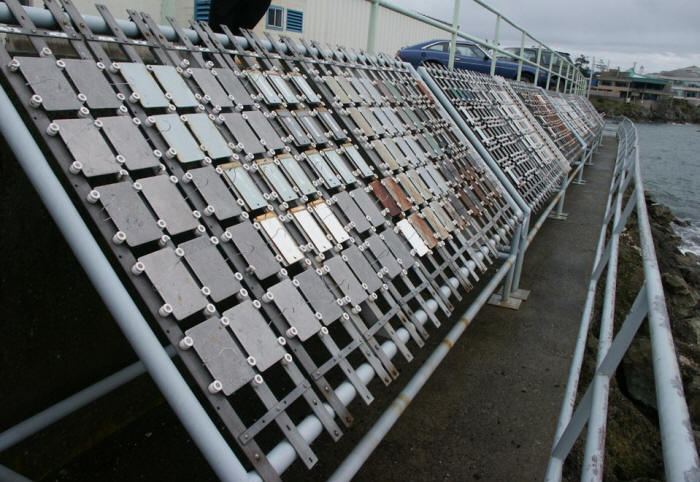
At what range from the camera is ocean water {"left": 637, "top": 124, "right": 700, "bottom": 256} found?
783 inches

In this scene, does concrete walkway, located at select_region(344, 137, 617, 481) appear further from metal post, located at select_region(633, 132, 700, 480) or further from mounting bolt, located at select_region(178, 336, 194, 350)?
metal post, located at select_region(633, 132, 700, 480)

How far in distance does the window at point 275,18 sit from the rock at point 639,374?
8.11 metres

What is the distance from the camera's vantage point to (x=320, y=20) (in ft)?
33.6

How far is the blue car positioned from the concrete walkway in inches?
354

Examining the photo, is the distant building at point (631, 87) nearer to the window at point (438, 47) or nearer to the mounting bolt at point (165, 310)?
the window at point (438, 47)

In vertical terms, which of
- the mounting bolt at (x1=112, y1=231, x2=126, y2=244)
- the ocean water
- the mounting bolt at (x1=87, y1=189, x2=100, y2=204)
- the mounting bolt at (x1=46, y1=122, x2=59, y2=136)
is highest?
the mounting bolt at (x1=46, y1=122, x2=59, y2=136)

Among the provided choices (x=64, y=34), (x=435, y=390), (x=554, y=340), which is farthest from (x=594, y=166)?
(x=64, y=34)

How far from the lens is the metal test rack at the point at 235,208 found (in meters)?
1.78

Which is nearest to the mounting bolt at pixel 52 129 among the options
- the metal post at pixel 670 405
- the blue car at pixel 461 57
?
the metal post at pixel 670 405

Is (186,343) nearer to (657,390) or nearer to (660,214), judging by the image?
(657,390)

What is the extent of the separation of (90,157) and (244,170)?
2.22 ft

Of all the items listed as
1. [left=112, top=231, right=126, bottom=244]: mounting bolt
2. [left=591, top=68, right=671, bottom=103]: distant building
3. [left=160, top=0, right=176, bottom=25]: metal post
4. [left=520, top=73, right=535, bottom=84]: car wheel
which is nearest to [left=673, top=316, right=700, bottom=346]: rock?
[left=112, top=231, right=126, bottom=244]: mounting bolt

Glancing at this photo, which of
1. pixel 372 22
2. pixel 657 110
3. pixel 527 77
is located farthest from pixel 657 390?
pixel 657 110

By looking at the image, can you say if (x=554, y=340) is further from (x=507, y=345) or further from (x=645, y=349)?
(x=645, y=349)
